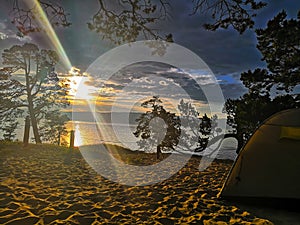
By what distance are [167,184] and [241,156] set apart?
98.1 inches

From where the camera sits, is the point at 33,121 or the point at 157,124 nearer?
the point at 157,124

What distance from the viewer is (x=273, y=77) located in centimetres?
1316

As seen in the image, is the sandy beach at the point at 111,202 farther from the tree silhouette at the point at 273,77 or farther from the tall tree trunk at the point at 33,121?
the tall tree trunk at the point at 33,121

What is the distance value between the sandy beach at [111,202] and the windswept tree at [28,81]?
13898mm

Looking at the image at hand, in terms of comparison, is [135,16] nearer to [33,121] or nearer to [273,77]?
[273,77]

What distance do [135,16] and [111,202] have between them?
228 inches

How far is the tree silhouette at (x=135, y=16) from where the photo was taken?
7031mm

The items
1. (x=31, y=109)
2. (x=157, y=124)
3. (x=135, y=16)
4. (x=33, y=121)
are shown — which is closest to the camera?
(x=135, y=16)

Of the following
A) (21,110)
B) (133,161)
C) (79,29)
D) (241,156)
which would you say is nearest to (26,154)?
(133,161)

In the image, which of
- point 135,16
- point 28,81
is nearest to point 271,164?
point 135,16

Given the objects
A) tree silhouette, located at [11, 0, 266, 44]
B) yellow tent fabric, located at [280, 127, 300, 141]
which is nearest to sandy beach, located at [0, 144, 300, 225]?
yellow tent fabric, located at [280, 127, 300, 141]

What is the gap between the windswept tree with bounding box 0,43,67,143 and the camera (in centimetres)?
1986

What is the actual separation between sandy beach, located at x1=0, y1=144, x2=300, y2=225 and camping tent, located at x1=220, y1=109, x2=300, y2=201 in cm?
37

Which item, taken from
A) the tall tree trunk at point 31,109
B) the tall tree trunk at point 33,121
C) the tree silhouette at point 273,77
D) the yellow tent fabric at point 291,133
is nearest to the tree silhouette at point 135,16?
the yellow tent fabric at point 291,133
